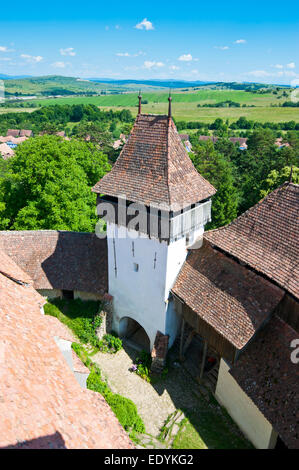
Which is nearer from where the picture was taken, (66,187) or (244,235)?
(244,235)

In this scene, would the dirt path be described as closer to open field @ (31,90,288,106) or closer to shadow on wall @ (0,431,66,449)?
shadow on wall @ (0,431,66,449)

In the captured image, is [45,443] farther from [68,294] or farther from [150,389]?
[68,294]

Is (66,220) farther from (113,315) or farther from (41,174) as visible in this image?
(113,315)

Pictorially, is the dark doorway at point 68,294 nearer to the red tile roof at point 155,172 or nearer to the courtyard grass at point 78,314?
the courtyard grass at point 78,314

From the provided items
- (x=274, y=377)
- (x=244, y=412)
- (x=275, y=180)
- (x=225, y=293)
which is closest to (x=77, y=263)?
(x=225, y=293)

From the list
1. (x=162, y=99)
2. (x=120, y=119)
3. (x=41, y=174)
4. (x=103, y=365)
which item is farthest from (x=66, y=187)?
(x=162, y=99)
